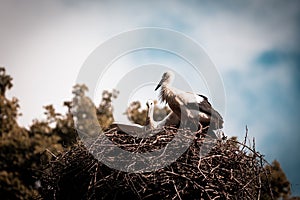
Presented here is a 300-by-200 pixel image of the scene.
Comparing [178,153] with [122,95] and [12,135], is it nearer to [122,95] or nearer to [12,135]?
[122,95]

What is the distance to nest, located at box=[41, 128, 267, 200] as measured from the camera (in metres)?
4.84

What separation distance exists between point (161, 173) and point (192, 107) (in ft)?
4.65

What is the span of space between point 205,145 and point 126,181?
0.95 metres

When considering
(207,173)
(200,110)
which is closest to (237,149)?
(207,173)

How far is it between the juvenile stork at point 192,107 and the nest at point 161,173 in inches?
23.5

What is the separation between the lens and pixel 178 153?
16.7ft

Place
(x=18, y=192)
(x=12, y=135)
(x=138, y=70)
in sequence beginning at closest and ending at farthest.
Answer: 1. (x=138, y=70)
2. (x=18, y=192)
3. (x=12, y=135)

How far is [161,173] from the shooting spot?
16.0ft

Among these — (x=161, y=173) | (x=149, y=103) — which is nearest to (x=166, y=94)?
(x=149, y=103)

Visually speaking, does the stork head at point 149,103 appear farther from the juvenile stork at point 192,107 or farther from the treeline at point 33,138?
the treeline at point 33,138

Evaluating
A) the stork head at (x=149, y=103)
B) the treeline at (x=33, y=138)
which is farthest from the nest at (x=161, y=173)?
the treeline at (x=33, y=138)

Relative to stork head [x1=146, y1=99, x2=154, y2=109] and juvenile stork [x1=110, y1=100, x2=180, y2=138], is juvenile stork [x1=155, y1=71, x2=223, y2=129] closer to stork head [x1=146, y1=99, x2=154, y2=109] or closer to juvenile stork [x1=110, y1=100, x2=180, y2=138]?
juvenile stork [x1=110, y1=100, x2=180, y2=138]

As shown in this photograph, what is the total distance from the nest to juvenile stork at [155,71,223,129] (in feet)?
1.96

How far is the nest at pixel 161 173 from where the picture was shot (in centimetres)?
484
